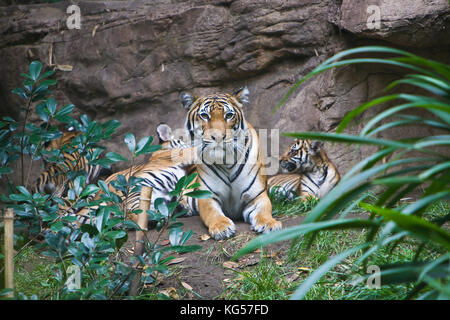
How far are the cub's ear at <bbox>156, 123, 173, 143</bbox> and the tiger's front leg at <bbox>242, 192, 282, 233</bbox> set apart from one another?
1.82 meters

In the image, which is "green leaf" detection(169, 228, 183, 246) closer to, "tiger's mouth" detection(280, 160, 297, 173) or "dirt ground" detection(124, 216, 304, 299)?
"dirt ground" detection(124, 216, 304, 299)

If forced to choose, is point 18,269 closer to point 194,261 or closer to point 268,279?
point 194,261

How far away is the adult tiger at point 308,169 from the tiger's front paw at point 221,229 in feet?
4.63

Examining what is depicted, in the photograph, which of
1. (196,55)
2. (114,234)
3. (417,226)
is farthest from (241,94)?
(417,226)

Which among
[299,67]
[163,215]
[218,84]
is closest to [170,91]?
[218,84]

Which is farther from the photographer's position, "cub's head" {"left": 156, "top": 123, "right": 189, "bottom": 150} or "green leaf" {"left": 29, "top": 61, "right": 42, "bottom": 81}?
"cub's head" {"left": 156, "top": 123, "right": 189, "bottom": 150}

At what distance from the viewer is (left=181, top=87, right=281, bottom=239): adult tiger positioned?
15.2ft

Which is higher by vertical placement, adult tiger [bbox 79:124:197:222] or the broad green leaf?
adult tiger [bbox 79:124:197:222]

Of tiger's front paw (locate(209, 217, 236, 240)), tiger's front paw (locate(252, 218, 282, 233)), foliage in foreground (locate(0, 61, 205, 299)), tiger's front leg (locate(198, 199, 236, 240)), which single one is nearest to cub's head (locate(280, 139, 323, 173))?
tiger's front leg (locate(198, 199, 236, 240))

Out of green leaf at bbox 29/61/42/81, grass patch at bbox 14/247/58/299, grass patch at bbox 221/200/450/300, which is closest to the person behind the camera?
grass patch at bbox 221/200/450/300

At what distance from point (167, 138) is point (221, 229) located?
229 centimetres

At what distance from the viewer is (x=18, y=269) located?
358 centimetres

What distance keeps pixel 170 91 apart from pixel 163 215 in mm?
3517

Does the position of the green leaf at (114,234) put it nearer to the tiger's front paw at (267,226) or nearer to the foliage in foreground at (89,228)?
the foliage in foreground at (89,228)
